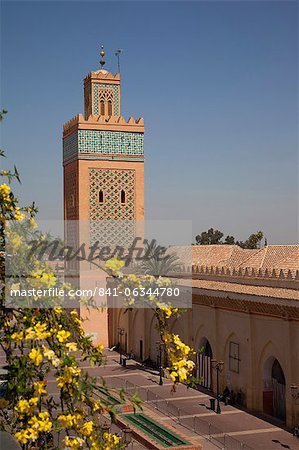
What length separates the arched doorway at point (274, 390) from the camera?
17.9 metres

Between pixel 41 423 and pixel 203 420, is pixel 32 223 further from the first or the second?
pixel 203 420

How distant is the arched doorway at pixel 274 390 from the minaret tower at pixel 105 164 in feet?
36.2

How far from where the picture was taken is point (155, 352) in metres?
26.1

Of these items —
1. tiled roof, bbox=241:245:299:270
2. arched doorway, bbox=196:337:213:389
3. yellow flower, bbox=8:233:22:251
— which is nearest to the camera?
yellow flower, bbox=8:233:22:251

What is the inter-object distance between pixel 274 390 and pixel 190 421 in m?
2.56

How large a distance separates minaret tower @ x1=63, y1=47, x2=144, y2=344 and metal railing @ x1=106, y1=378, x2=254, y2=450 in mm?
8278

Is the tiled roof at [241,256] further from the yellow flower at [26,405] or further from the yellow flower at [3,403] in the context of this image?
the yellow flower at [26,405]

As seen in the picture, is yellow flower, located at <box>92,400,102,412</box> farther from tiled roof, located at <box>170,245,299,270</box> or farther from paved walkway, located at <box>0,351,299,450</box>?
tiled roof, located at <box>170,245,299,270</box>

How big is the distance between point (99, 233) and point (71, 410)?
2433 centimetres

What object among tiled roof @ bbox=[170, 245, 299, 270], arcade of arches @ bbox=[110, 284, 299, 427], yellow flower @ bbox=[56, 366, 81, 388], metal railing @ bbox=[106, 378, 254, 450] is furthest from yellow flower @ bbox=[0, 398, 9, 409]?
tiled roof @ bbox=[170, 245, 299, 270]

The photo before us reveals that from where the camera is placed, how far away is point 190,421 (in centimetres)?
1738

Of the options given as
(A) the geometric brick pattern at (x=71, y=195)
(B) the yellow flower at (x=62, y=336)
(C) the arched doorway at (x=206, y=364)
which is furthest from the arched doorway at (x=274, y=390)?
(B) the yellow flower at (x=62, y=336)

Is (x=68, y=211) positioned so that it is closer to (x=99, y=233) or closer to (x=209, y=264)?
(x=99, y=233)

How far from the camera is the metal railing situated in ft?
49.9
